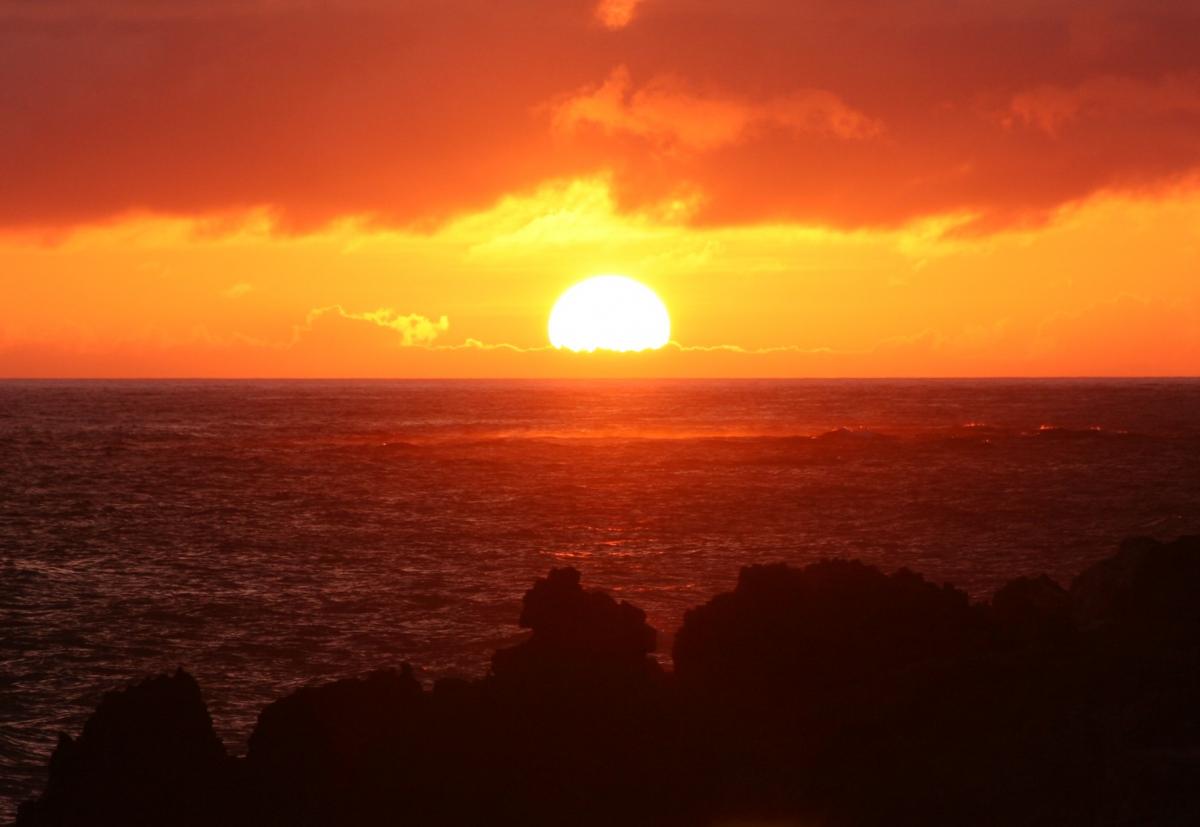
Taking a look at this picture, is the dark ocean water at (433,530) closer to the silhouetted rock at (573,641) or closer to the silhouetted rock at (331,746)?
the silhouetted rock at (331,746)

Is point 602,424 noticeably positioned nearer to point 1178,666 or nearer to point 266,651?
point 266,651

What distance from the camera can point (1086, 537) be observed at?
179 ft

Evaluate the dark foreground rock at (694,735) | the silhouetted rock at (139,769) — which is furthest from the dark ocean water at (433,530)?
the dark foreground rock at (694,735)

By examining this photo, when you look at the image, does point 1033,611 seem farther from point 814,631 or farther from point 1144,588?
point 814,631

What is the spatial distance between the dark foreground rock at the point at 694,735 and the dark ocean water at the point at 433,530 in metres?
6.71

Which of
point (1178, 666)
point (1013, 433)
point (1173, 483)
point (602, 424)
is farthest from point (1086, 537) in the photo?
point (602, 424)

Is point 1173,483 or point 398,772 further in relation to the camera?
point 1173,483

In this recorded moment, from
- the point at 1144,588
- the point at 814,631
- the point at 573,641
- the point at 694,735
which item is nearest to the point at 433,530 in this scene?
the point at 814,631

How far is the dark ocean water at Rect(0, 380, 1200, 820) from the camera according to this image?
32719mm

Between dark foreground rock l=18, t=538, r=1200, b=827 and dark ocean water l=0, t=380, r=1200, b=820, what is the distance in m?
6.71

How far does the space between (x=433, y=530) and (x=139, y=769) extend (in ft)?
138

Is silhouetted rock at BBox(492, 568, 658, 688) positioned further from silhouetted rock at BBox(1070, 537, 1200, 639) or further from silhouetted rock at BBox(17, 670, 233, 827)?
silhouetted rock at BBox(1070, 537, 1200, 639)

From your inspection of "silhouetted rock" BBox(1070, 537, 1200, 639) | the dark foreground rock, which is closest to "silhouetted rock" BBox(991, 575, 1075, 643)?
the dark foreground rock

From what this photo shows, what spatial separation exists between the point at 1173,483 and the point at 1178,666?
6432cm
